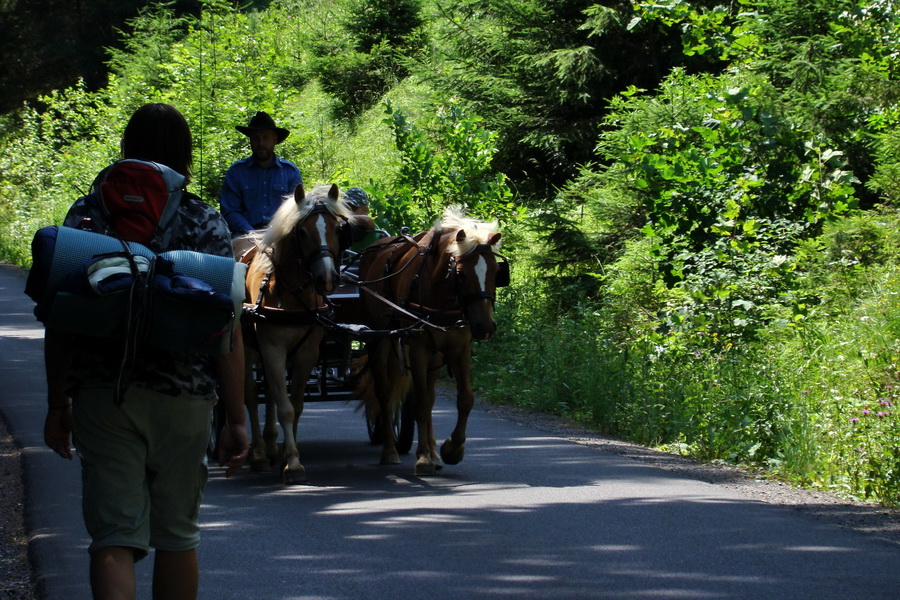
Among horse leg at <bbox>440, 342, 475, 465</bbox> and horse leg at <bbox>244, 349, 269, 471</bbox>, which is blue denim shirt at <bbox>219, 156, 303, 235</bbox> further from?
horse leg at <bbox>440, 342, 475, 465</bbox>

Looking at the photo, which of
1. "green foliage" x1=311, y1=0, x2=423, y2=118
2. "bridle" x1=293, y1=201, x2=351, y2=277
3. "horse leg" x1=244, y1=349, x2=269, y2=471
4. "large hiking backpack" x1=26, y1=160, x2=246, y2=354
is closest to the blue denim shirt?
"horse leg" x1=244, y1=349, x2=269, y2=471

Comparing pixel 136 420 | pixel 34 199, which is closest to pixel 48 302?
pixel 136 420

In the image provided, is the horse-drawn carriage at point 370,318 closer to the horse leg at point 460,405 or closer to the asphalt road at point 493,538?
the horse leg at point 460,405

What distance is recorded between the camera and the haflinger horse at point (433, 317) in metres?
7.95

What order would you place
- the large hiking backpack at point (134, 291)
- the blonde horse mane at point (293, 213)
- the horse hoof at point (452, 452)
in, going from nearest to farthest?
the large hiking backpack at point (134, 291)
the blonde horse mane at point (293, 213)
the horse hoof at point (452, 452)

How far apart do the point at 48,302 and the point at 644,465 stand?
5.90 m

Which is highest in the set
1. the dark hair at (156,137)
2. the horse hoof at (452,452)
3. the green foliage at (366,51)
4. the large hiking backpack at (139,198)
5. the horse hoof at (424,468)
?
the green foliage at (366,51)

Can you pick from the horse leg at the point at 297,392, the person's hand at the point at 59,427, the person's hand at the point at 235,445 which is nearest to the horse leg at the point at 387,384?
the horse leg at the point at 297,392

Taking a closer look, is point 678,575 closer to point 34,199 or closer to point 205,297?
point 205,297

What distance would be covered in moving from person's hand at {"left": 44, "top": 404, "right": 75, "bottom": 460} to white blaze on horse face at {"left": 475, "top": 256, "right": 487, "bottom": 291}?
4345mm

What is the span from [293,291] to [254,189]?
4.99 ft

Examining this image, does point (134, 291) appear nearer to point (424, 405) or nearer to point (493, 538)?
point (493, 538)

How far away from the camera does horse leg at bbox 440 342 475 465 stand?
26.9 feet

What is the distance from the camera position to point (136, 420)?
358 cm
